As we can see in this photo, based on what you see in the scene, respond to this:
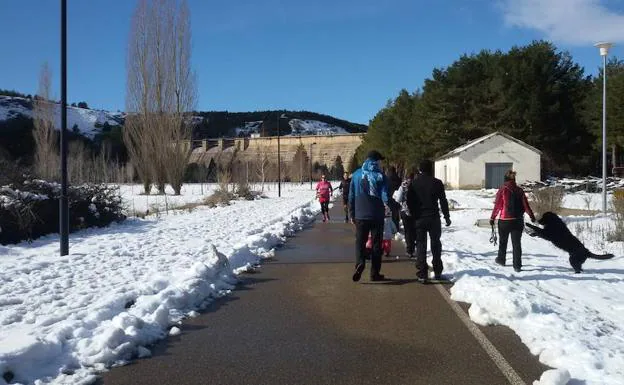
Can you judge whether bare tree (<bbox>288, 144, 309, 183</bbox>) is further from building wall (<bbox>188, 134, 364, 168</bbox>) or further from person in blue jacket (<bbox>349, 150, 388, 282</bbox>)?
person in blue jacket (<bbox>349, 150, 388, 282</bbox>)

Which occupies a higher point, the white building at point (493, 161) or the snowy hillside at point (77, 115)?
the snowy hillside at point (77, 115)

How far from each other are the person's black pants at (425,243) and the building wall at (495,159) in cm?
4279

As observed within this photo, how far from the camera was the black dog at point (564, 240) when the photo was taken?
32.8 ft

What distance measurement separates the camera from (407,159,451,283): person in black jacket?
898 cm

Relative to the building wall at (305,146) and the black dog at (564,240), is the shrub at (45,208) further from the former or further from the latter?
the building wall at (305,146)

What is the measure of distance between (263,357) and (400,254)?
24.4 ft

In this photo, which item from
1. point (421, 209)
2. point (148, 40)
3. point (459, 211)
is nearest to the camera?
point (421, 209)

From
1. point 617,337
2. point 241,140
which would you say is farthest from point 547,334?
point 241,140

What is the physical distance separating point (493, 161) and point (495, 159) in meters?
0.23

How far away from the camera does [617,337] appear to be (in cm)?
570

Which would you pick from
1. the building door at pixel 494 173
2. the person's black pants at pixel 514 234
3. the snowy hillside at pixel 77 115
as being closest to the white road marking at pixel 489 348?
the person's black pants at pixel 514 234

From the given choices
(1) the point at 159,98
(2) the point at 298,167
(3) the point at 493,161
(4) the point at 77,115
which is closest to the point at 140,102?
(1) the point at 159,98

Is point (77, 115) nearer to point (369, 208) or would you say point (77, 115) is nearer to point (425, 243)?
point (369, 208)

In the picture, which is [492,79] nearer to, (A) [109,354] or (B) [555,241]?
(B) [555,241]
